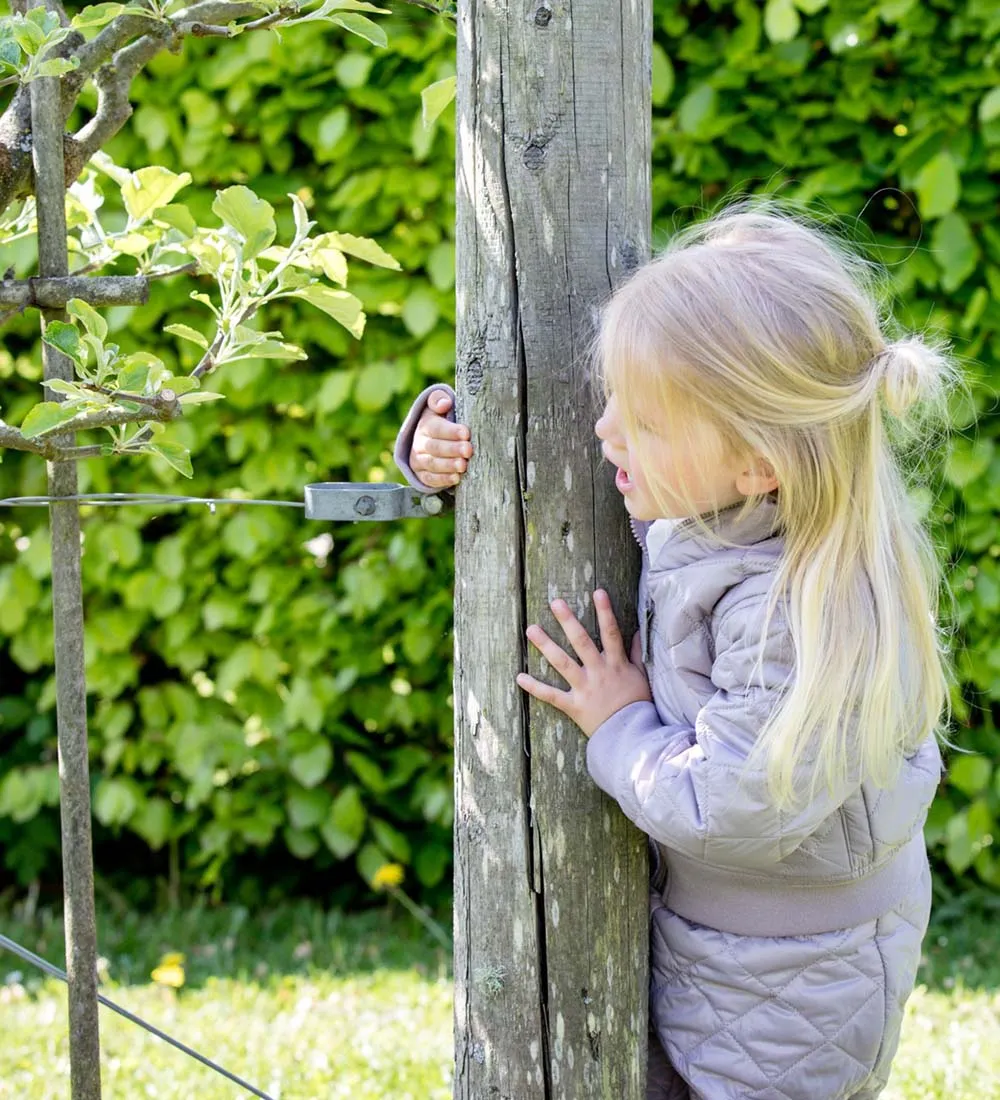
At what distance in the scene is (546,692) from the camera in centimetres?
168

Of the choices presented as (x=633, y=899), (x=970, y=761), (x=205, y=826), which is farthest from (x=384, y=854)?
(x=633, y=899)

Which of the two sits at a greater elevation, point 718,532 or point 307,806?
point 718,532

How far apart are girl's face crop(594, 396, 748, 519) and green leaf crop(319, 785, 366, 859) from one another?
235cm

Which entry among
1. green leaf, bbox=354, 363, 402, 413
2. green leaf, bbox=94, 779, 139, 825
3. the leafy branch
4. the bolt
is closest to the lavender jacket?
the bolt

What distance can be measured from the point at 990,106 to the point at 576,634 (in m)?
2.09

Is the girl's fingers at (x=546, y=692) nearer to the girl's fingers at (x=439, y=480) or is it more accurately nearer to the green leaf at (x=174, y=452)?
the girl's fingers at (x=439, y=480)

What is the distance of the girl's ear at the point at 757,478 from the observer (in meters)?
1.59

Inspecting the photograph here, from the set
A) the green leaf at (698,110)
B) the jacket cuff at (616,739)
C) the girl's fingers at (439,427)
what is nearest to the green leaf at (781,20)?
the green leaf at (698,110)

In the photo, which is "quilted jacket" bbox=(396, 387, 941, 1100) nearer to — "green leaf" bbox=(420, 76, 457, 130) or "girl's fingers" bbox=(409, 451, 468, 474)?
"girl's fingers" bbox=(409, 451, 468, 474)

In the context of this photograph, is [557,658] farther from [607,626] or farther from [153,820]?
[153,820]

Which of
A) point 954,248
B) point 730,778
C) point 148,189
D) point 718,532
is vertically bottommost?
point 730,778

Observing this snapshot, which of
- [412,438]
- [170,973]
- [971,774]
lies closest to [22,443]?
[412,438]

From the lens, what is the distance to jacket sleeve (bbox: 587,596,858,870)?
1.50 m

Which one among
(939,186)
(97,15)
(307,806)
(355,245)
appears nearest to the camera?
(97,15)
